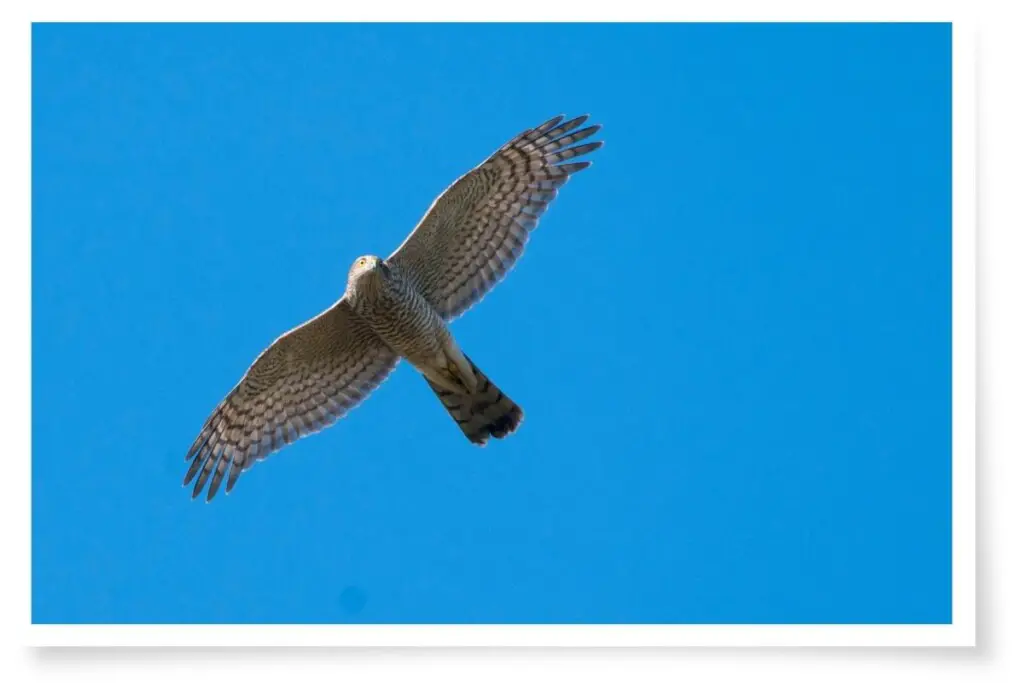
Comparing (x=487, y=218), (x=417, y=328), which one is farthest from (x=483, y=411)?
(x=487, y=218)

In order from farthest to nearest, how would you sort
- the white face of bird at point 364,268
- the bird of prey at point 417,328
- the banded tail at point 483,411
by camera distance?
the banded tail at point 483,411 → the bird of prey at point 417,328 → the white face of bird at point 364,268

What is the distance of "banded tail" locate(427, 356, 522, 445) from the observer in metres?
7.43

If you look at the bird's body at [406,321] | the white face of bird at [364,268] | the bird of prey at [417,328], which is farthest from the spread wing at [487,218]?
the white face of bird at [364,268]

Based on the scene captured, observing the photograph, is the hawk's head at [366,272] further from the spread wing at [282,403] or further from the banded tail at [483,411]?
the banded tail at [483,411]

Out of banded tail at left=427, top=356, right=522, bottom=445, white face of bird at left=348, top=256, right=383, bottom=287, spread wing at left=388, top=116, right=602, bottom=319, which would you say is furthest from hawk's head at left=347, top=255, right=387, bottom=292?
banded tail at left=427, top=356, right=522, bottom=445

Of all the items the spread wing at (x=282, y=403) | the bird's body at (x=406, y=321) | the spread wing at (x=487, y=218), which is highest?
the spread wing at (x=487, y=218)

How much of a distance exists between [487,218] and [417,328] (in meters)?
0.66

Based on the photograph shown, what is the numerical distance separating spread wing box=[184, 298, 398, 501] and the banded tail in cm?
41

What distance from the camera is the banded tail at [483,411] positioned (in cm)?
743

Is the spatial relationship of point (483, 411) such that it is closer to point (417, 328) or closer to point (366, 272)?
point (417, 328)
